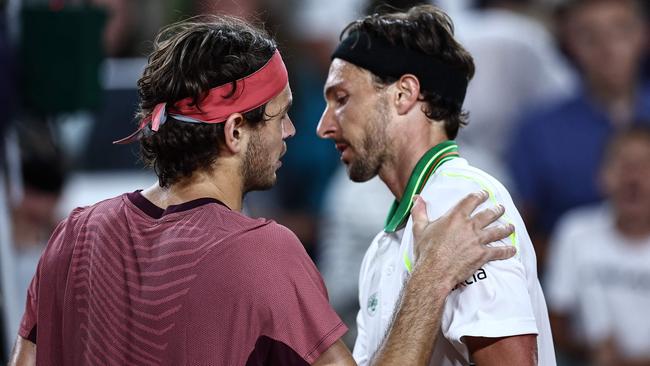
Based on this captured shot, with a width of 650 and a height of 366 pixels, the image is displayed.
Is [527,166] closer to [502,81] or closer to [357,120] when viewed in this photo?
[502,81]

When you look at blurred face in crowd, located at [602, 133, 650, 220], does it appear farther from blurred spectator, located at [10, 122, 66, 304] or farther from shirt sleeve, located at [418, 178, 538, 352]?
shirt sleeve, located at [418, 178, 538, 352]

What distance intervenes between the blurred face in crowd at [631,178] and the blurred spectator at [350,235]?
1144 mm

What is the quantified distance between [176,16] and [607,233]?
286 cm

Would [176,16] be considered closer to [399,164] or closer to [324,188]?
[324,188]

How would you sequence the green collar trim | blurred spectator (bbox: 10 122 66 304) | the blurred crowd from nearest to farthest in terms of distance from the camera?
the green collar trim, the blurred crowd, blurred spectator (bbox: 10 122 66 304)

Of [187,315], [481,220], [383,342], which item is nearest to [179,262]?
[187,315]

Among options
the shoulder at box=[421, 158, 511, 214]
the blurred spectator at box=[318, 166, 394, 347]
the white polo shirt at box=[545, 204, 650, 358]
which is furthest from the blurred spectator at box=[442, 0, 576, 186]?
the shoulder at box=[421, 158, 511, 214]

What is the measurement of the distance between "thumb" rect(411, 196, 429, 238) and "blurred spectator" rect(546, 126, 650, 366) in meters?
2.91

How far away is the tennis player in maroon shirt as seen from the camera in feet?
9.32

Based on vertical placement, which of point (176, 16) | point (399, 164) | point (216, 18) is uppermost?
point (216, 18)

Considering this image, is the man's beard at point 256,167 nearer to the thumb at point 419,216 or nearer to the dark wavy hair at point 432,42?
the thumb at point 419,216

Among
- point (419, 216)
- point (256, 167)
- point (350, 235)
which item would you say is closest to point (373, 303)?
point (419, 216)

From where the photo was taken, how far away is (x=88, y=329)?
2.96 metres

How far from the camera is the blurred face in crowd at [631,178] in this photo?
5.88 m
